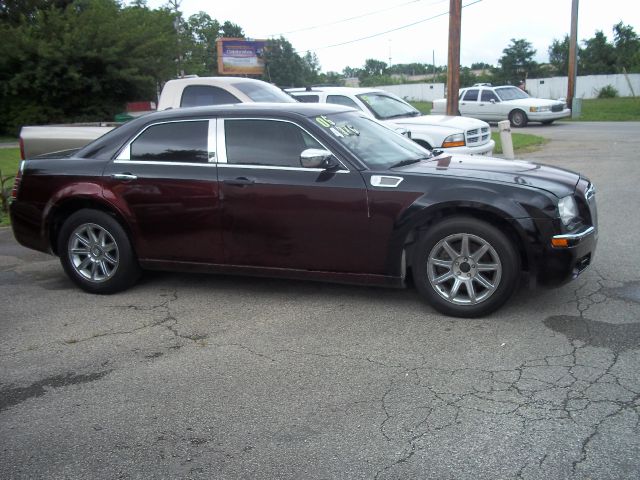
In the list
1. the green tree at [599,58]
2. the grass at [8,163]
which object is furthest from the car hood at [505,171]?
the green tree at [599,58]

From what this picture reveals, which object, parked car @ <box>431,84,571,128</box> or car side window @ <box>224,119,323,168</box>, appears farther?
parked car @ <box>431,84,571,128</box>

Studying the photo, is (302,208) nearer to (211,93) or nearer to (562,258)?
(562,258)

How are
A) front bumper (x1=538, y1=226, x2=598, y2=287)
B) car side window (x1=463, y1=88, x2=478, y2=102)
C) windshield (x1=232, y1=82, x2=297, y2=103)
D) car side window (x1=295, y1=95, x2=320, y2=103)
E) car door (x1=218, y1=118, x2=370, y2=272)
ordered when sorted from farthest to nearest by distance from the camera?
car side window (x1=463, y1=88, x2=478, y2=102)
car side window (x1=295, y1=95, x2=320, y2=103)
windshield (x1=232, y1=82, x2=297, y2=103)
car door (x1=218, y1=118, x2=370, y2=272)
front bumper (x1=538, y1=226, x2=598, y2=287)

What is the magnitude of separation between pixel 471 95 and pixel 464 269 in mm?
24930

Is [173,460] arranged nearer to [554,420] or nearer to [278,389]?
[278,389]

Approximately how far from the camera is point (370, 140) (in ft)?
19.8

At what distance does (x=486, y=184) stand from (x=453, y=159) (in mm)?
1014

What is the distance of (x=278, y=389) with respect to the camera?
416 centimetres

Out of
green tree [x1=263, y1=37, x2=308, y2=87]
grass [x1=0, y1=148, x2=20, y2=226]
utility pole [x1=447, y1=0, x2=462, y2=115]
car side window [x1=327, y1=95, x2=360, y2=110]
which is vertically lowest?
grass [x1=0, y1=148, x2=20, y2=226]

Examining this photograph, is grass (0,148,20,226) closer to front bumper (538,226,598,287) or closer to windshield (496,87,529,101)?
front bumper (538,226,598,287)

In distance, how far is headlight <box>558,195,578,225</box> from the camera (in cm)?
504

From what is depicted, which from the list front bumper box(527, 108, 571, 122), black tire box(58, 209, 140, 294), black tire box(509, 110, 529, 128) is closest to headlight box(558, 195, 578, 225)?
black tire box(58, 209, 140, 294)

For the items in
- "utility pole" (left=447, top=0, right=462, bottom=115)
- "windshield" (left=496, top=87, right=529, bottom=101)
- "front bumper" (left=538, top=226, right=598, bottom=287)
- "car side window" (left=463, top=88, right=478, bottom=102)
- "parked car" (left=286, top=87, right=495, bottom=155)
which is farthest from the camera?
"car side window" (left=463, top=88, right=478, bottom=102)

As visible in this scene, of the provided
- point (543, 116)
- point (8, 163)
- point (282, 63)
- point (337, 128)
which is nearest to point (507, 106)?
point (543, 116)
